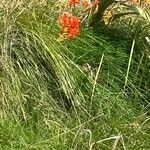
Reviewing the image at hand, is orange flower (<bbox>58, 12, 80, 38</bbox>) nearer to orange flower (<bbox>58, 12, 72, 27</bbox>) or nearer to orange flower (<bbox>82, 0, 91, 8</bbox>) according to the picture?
orange flower (<bbox>58, 12, 72, 27</bbox>)

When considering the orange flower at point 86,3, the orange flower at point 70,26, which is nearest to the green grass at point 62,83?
the orange flower at point 70,26

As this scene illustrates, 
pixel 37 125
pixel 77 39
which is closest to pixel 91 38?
pixel 77 39

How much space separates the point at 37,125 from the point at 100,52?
60cm

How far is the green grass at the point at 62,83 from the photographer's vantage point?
3.08m

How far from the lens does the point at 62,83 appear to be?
10.7 feet

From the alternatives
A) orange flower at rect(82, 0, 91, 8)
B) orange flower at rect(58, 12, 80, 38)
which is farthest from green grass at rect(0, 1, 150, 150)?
orange flower at rect(82, 0, 91, 8)

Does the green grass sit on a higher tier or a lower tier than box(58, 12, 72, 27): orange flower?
lower

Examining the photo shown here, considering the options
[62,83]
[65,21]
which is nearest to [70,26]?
[65,21]

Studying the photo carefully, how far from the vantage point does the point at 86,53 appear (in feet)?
11.2

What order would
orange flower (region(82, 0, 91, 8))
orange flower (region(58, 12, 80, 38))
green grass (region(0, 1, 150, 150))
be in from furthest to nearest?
1. orange flower (region(82, 0, 91, 8))
2. orange flower (region(58, 12, 80, 38))
3. green grass (region(0, 1, 150, 150))

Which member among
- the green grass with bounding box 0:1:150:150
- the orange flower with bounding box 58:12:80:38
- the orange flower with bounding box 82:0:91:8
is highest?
the orange flower with bounding box 82:0:91:8

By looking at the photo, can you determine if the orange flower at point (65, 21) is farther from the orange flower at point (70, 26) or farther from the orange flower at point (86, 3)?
the orange flower at point (86, 3)

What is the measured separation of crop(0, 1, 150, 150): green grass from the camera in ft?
10.1

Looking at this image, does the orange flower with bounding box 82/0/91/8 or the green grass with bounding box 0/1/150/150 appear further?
the orange flower with bounding box 82/0/91/8
